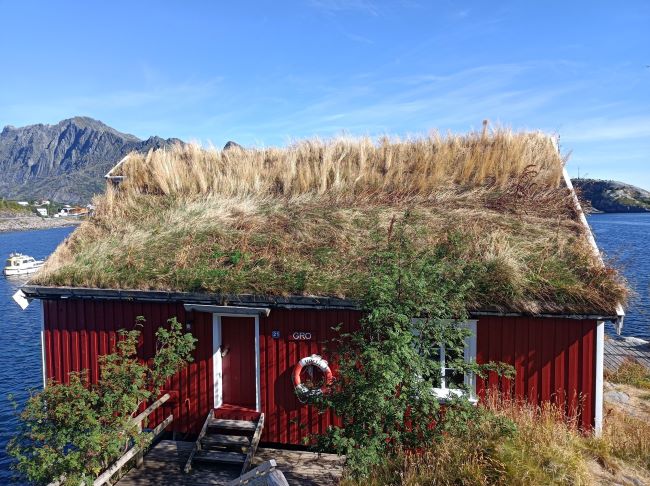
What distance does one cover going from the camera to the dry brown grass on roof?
12227 millimetres

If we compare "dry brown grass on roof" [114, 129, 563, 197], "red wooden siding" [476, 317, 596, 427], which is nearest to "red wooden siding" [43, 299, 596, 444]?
"red wooden siding" [476, 317, 596, 427]

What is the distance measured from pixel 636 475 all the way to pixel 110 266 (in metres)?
9.64

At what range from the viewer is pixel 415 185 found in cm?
1227

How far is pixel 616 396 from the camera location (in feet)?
36.4

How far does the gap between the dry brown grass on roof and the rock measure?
5099mm

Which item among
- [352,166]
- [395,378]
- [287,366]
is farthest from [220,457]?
[352,166]

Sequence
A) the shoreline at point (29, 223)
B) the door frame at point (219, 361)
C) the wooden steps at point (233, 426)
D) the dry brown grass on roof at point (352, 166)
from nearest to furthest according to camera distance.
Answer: the wooden steps at point (233, 426)
the door frame at point (219, 361)
the dry brown grass on roof at point (352, 166)
the shoreline at point (29, 223)

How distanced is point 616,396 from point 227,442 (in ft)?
29.6

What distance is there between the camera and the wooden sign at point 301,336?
8641 millimetres

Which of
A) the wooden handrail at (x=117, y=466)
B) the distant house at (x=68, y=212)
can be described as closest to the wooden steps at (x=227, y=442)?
the wooden handrail at (x=117, y=466)

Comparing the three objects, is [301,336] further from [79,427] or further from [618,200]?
[618,200]

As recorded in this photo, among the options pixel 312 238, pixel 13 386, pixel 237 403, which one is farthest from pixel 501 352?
pixel 13 386

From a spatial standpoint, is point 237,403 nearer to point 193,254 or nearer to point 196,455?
point 196,455

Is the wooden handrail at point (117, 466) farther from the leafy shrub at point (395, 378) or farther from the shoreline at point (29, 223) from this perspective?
the shoreline at point (29, 223)
